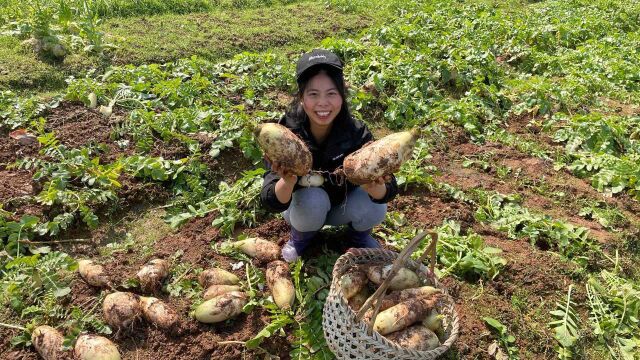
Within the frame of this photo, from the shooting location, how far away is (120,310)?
2.72 meters

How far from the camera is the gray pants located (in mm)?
3012

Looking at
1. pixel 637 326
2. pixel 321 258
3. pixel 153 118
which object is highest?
pixel 153 118

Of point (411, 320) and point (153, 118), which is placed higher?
point (153, 118)

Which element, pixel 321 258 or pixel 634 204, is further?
pixel 634 204

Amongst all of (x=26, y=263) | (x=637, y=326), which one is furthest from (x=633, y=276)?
(x=26, y=263)

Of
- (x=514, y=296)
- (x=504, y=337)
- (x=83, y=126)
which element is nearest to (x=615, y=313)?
(x=514, y=296)

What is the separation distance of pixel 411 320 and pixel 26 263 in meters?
2.30

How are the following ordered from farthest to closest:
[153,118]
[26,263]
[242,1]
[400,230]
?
[242,1]
[153,118]
[400,230]
[26,263]

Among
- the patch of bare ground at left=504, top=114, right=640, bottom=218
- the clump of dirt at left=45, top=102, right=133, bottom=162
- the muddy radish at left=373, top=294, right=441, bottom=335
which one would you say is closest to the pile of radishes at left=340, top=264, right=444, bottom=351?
the muddy radish at left=373, top=294, right=441, bottom=335

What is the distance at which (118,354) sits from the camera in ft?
8.52

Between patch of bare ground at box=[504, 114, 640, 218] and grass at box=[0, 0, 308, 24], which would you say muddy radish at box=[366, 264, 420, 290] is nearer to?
patch of bare ground at box=[504, 114, 640, 218]

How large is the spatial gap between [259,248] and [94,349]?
3.83 feet

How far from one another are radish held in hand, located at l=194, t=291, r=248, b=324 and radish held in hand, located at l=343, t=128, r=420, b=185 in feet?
3.38

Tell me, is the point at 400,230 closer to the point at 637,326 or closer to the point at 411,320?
the point at 411,320
